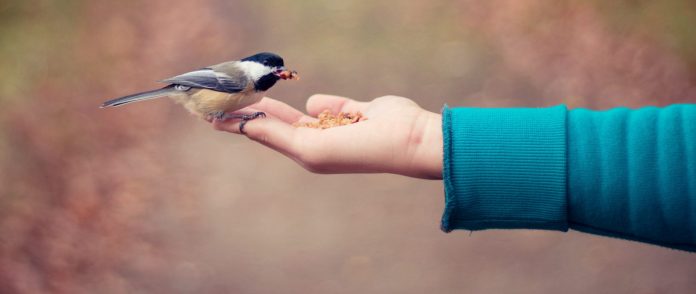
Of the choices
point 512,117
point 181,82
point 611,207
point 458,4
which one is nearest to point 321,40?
point 458,4

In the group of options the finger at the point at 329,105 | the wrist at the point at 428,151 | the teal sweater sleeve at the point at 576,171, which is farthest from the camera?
the finger at the point at 329,105

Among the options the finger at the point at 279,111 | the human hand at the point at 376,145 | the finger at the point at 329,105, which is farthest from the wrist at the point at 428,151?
the finger at the point at 279,111

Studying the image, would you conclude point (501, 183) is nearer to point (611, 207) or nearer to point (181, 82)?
point (611, 207)

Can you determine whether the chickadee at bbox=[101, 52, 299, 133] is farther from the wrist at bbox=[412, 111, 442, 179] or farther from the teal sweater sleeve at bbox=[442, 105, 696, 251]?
the teal sweater sleeve at bbox=[442, 105, 696, 251]

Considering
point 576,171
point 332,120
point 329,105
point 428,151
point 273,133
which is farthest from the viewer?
point 329,105

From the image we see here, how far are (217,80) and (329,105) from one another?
10.0 inches

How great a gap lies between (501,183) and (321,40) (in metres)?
0.96

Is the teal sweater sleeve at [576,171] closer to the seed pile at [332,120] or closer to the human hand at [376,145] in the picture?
the human hand at [376,145]

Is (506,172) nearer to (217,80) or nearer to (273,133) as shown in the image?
(273,133)

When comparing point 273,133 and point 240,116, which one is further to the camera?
point 240,116

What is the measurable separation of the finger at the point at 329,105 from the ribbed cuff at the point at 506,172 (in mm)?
411

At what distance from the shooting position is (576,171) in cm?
113

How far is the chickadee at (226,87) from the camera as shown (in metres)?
1.47

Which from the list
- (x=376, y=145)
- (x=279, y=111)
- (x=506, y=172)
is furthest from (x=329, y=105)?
(x=506, y=172)
